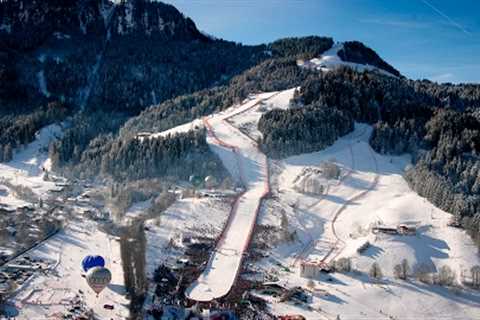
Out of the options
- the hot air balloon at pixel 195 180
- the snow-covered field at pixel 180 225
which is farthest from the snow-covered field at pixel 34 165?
the snow-covered field at pixel 180 225

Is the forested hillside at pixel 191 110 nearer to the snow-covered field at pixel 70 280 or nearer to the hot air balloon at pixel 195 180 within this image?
the hot air balloon at pixel 195 180

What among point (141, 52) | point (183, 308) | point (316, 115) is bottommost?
point (183, 308)

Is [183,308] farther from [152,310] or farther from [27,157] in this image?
[27,157]

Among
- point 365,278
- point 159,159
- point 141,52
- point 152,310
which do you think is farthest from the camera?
point 141,52

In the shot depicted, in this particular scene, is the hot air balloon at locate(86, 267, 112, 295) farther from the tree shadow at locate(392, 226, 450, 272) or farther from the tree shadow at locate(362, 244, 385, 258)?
the tree shadow at locate(392, 226, 450, 272)

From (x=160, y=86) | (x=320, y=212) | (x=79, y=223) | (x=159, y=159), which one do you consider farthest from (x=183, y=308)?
(x=160, y=86)

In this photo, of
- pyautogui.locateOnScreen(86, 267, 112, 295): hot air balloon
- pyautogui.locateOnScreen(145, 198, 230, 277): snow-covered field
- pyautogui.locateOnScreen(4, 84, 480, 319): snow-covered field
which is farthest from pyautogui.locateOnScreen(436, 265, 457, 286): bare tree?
pyautogui.locateOnScreen(86, 267, 112, 295): hot air balloon
